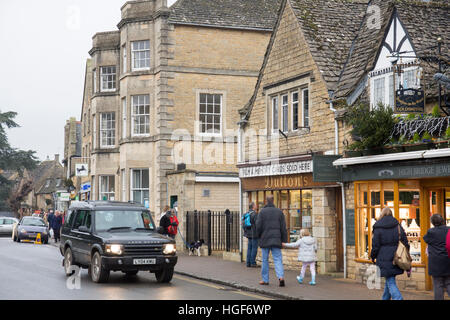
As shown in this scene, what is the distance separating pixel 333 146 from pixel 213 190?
41.2ft

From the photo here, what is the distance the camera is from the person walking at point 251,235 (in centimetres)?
2019

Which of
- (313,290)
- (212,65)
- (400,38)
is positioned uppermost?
(212,65)

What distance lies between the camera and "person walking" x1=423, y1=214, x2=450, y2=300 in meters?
11.3

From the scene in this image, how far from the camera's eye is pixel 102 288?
14.6 meters

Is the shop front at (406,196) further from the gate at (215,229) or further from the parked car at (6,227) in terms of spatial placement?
the parked car at (6,227)

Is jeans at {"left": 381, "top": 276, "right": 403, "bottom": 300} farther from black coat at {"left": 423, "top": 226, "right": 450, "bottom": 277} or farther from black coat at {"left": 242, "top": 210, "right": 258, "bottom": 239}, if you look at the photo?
black coat at {"left": 242, "top": 210, "right": 258, "bottom": 239}

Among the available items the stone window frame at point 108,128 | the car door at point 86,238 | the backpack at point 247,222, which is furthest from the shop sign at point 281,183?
the stone window frame at point 108,128

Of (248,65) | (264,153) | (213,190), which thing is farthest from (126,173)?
(264,153)

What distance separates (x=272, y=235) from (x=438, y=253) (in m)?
4.61

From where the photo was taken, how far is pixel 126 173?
3375 cm

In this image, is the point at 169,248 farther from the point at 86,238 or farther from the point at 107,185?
the point at 107,185

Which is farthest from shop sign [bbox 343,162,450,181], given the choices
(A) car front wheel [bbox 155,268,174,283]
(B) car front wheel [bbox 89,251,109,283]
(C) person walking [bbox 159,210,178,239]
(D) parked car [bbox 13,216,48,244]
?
(D) parked car [bbox 13,216,48,244]

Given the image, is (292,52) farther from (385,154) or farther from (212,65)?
(212,65)

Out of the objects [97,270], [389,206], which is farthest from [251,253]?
[97,270]
